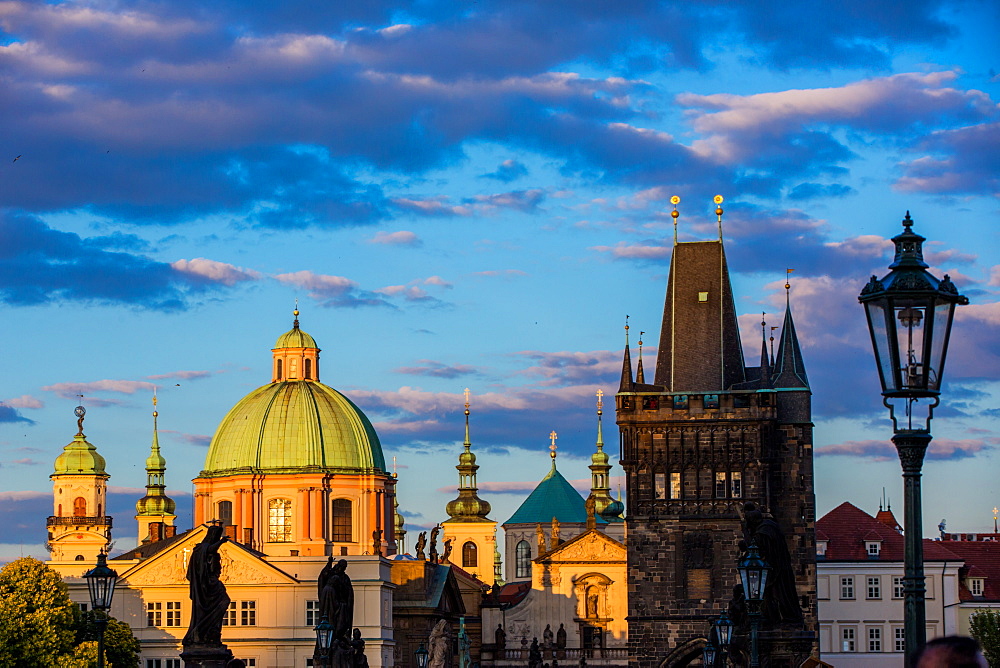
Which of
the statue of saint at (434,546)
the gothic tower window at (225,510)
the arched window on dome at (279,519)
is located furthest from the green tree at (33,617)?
the statue of saint at (434,546)

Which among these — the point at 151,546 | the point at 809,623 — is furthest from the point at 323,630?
the point at 151,546

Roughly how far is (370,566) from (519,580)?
3743cm

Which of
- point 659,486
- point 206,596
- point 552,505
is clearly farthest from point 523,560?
point 206,596

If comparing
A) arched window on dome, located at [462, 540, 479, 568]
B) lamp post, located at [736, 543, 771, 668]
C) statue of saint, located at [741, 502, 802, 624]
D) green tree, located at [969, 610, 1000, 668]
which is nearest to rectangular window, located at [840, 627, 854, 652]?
green tree, located at [969, 610, 1000, 668]

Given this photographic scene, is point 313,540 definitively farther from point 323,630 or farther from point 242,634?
point 323,630

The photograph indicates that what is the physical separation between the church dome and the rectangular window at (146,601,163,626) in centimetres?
973

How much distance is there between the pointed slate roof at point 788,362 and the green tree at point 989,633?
18445mm

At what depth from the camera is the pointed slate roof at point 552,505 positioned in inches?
5271

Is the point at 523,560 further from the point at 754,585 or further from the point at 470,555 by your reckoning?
the point at 754,585

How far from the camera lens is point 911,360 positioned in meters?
12.8

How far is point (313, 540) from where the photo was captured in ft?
330

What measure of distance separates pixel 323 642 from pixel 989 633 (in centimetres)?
3975

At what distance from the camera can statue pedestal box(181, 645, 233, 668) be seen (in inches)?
1021

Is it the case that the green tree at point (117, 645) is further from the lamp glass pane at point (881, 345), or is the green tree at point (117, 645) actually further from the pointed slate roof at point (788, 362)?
the lamp glass pane at point (881, 345)
